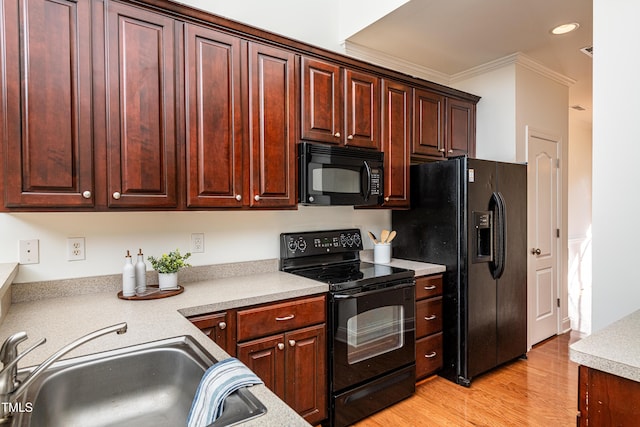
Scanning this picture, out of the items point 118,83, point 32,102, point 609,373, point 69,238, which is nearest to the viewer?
point 609,373

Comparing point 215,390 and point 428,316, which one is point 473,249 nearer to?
point 428,316

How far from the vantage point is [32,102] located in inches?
60.1

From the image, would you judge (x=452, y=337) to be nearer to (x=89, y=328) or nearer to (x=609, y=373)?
(x=609, y=373)

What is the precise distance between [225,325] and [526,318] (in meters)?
2.60

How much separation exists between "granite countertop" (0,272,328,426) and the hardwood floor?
1.05 metres

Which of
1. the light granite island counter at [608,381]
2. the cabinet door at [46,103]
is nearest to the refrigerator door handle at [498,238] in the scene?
the light granite island counter at [608,381]

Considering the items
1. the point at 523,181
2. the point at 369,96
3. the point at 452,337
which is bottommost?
the point at 452,337

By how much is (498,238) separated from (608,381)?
6.37ft

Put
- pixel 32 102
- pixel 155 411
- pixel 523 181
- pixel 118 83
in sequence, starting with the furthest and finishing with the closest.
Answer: pixel 523 181, pixel 118 83, pixel 32 102, pixel 155 411

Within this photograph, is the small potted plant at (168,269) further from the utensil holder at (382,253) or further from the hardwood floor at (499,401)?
the utensil holder at (382,253)

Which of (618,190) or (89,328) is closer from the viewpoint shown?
(89,328)

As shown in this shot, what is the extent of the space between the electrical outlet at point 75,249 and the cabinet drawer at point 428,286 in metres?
2.05

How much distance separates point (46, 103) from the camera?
1.55 m

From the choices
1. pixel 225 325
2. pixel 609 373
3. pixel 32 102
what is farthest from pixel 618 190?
pixel 32 102
